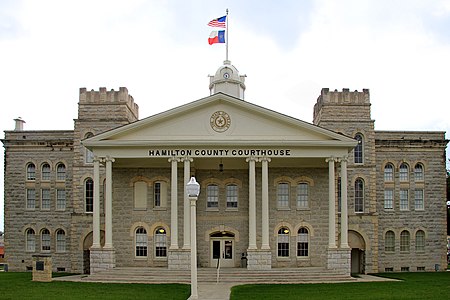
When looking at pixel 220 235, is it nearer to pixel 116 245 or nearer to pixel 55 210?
pixel 116 245

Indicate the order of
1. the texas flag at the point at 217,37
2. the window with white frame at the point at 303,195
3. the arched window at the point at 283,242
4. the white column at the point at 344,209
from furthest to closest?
the texas flag at the point at 217,37
the window with white frame at the point at 303,195
the arched window at the point at 283,242
the white column at the point at 344,209

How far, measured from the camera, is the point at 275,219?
110 ft

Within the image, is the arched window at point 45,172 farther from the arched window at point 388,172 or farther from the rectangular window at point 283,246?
the arched window at point 388,172

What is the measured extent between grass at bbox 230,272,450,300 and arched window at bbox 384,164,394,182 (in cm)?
1206

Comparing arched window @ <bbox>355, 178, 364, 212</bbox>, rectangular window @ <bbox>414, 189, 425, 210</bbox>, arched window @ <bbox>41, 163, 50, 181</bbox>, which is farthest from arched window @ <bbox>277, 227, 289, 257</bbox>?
arched window @ <bbox>41, 163, 50, 181</bbox>

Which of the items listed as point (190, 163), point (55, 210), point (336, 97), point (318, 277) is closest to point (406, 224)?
point (336, 97)

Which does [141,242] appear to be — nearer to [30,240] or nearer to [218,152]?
[218,152]

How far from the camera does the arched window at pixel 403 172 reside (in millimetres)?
39156

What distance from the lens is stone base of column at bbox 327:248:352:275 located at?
3014 centimetres

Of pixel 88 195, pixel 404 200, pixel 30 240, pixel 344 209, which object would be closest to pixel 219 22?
pixel 344 209

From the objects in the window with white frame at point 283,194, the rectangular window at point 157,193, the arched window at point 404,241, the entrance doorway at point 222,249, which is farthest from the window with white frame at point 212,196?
the arched window at point 404,241

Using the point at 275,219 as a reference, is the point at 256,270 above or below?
below

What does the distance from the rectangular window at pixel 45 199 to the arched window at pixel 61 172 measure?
1147mm

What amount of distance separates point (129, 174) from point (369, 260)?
1578cm
